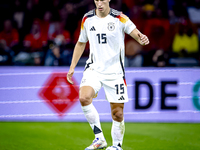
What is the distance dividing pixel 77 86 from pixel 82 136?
1.23 meters

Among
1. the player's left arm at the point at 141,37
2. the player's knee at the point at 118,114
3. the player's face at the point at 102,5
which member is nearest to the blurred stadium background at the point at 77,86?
→ the player's knee at the point at 118,114

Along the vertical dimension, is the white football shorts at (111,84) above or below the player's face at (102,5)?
below

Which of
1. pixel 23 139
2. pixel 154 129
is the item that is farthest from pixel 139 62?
pixel 23 139

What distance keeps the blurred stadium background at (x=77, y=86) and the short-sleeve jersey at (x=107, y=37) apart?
1233 millimetres

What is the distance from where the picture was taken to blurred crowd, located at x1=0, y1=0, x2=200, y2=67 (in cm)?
712

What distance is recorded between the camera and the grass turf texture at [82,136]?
175 inches

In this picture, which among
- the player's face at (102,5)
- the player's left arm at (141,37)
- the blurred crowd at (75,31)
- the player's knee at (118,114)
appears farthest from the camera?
the blurred crowd at (75,31)

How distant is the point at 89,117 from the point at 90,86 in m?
0.36

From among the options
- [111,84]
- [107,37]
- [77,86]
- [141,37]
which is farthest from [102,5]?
[77,86]

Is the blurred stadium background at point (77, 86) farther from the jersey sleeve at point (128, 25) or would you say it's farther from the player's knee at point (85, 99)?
the jersey sleeve at point (128, 25)

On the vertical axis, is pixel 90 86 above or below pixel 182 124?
above

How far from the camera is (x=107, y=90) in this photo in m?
3.79

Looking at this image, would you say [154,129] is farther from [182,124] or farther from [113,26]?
[113,26]

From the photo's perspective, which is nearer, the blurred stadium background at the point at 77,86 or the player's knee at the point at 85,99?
the player's knee at the point at 85,99
